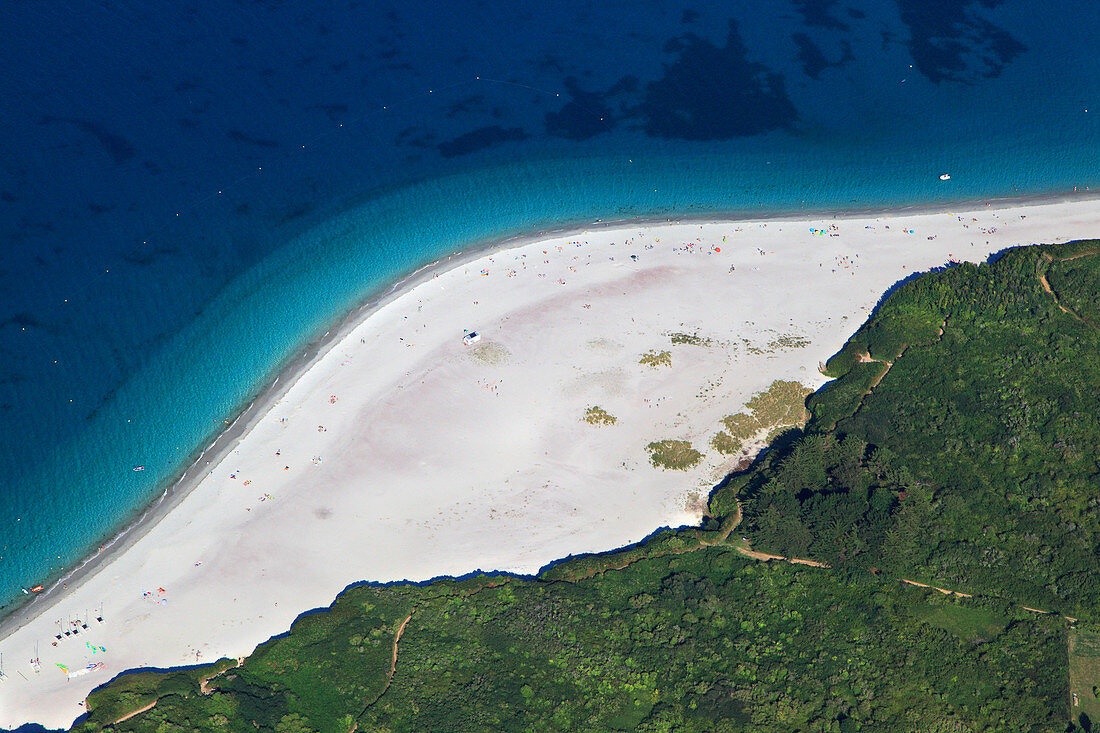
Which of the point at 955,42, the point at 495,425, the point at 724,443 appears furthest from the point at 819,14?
the point at 495,425

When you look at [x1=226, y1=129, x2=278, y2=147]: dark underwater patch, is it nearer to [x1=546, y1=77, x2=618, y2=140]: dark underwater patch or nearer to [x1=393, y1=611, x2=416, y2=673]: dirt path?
[x1=546, y1=77, x2=618, y2=140]: dark underwater patch

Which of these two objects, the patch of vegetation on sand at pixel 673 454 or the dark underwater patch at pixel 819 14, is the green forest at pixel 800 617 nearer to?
the patch of vegetation on sand at pixel 673 454

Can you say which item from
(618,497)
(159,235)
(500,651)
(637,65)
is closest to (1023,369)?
(618,497)

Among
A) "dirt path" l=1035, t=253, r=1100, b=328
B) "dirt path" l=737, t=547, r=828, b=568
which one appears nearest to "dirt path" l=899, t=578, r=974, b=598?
"dirt path" l=737, t=547, r=828, b=568

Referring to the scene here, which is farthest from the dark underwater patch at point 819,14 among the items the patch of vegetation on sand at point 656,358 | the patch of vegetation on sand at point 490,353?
the patch of vegetation on sand at point 490,353

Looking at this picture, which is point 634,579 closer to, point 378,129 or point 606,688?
point 606,688

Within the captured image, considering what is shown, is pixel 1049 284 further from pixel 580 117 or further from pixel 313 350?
pixel 313 350
